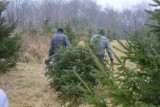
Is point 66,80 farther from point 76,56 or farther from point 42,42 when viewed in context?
point 42,42

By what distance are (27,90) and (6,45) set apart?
2.27 m

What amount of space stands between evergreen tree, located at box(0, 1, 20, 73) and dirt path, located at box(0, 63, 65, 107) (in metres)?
0.45

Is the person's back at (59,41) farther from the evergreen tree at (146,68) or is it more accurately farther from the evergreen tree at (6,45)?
the evergreen tree at (146,68)

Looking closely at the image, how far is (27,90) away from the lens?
11.0 meters

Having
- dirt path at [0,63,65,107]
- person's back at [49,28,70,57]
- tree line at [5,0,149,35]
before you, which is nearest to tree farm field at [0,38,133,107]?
dirt path at [0,63,65,107]

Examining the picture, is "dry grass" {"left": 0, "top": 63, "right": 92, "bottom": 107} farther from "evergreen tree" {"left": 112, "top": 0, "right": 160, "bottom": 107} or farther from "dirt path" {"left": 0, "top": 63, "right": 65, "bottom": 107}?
"evergreen tree" {"left": 112, "top": 0, "right": 160, "bottom": 107}

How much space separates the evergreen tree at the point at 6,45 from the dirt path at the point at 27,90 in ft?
1.46

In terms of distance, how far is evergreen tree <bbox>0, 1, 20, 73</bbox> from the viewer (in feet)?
41.6

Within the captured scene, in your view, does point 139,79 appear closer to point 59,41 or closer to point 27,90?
point 27,90

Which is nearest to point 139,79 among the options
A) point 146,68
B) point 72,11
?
point 146,68

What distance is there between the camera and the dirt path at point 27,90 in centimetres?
972

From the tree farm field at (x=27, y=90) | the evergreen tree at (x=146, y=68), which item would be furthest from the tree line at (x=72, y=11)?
the evergreen tree at (x=146, y=68)

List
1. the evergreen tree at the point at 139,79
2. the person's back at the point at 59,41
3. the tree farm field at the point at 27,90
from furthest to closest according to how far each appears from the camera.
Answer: the person's back at the point at 59,41 → the tree farm field at the point at 27,90 → the evergreen tree at the point at 139,79

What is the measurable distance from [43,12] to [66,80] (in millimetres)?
83525
